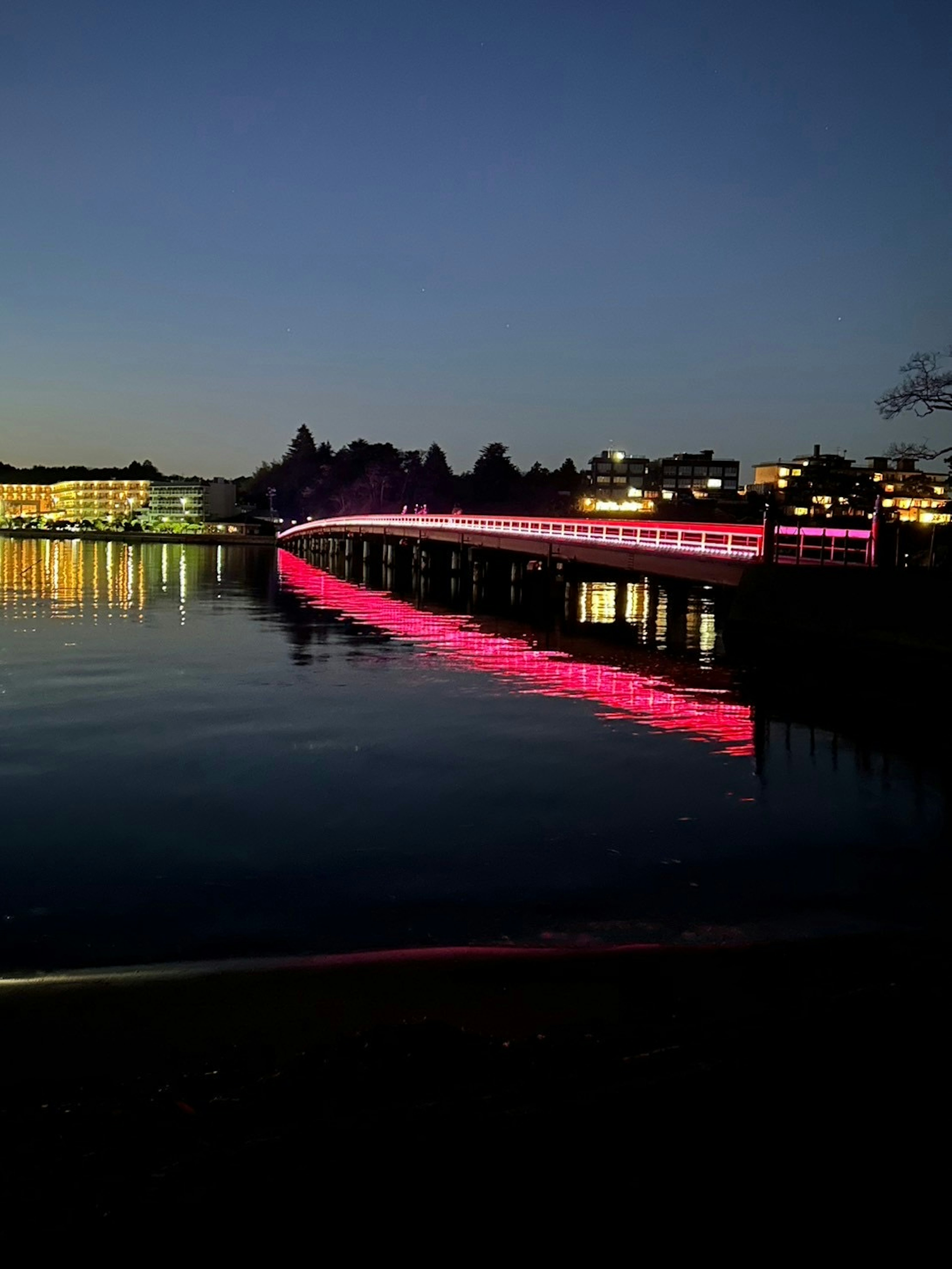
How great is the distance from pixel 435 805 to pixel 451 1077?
8706mm

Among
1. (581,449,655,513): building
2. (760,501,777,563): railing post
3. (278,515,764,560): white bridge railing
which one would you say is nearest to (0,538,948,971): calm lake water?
(760,501,777,563): railing post

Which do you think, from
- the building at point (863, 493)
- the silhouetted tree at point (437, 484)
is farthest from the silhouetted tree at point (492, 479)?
the building at point (863, 493)

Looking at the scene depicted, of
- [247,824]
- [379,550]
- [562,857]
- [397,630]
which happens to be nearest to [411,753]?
[247,824]

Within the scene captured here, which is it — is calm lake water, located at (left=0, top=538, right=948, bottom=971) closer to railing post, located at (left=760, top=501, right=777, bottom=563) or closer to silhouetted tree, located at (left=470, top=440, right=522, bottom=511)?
railing post, located at (left=760, top=501, right=777, bottom=563)

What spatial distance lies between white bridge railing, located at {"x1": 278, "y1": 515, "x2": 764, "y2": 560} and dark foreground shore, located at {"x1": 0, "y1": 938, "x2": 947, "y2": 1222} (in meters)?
26.9

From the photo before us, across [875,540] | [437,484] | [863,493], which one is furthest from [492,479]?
[875,540]

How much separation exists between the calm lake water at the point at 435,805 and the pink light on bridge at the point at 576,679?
0.15m

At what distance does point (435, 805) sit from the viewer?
552 inches

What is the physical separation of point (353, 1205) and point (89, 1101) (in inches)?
72.2

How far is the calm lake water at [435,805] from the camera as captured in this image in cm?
928

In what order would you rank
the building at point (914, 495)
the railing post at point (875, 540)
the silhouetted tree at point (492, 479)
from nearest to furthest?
the railing post at point (875, 540)
the building at point (914, 495)
the silhouetted tree at point (492, 479)

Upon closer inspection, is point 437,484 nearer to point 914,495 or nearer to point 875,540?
point 914,495

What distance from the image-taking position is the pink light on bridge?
68.3 ft

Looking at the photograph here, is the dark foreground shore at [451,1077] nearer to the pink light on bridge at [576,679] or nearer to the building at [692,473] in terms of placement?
the pink light on bridge at [576,679]
